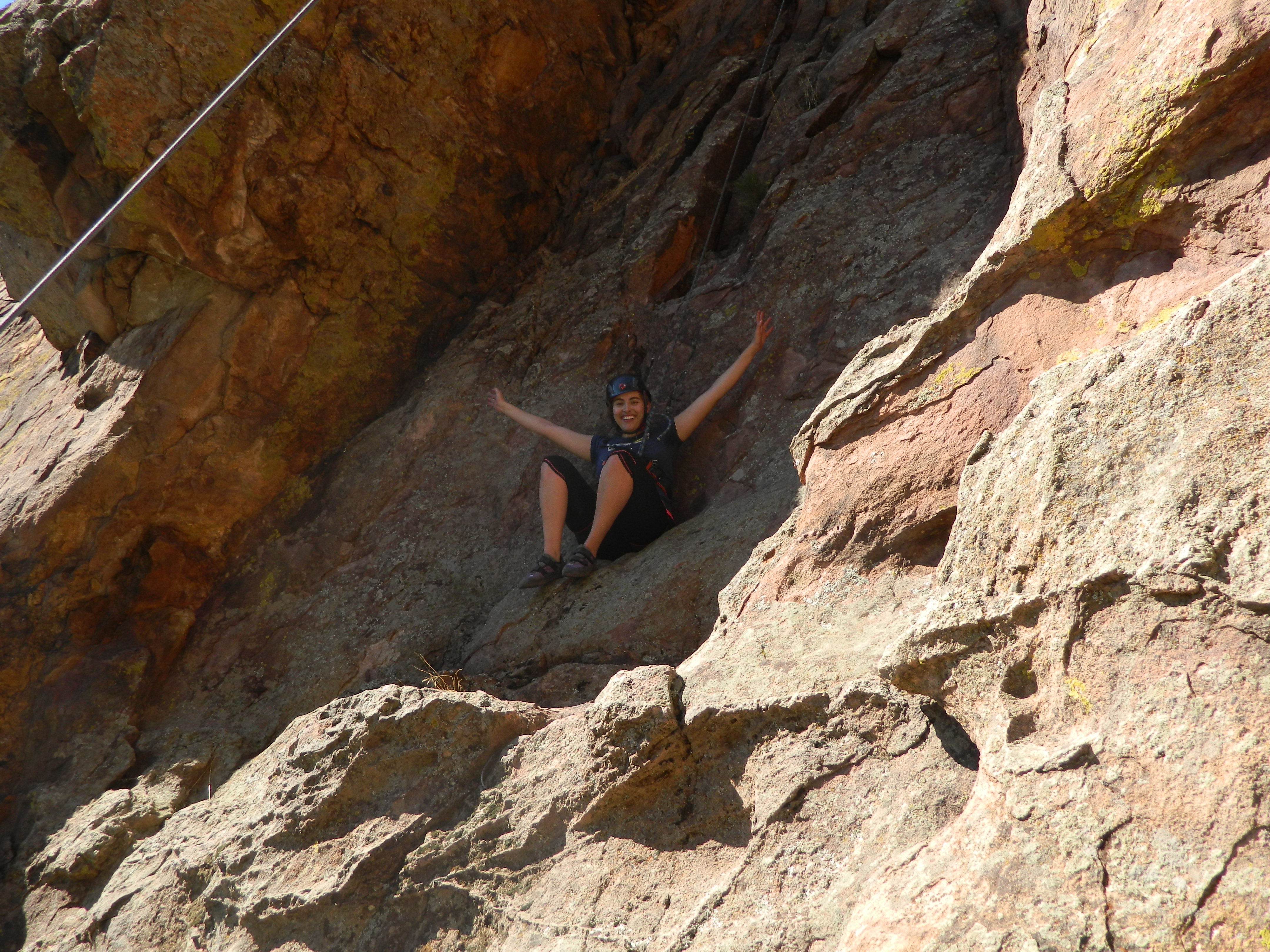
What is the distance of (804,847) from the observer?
2648mm

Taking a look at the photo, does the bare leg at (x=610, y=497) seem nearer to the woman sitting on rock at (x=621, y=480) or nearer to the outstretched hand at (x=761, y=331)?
the woman sitting on rock at (x=621, y=480)

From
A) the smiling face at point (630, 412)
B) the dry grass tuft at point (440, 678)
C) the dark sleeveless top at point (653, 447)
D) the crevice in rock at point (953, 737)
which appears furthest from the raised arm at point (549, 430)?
the crevice in rock at point (953, 737)

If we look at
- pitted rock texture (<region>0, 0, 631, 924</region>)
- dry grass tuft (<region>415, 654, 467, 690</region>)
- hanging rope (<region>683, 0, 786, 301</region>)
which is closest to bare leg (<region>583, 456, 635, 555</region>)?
dry grass tuft (<region>415, 654, 467, 690</region>)

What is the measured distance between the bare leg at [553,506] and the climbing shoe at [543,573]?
81mm

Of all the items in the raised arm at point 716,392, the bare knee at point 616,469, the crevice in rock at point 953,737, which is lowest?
the crevice in rock at point 953,737

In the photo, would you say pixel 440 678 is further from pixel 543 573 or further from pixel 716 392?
pixel 716 392

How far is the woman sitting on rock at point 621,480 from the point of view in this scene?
17.5 ft

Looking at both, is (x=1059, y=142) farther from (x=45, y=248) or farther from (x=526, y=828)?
(x=45, y=248)

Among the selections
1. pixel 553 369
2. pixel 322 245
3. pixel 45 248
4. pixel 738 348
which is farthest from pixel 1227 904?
pixel 45 248

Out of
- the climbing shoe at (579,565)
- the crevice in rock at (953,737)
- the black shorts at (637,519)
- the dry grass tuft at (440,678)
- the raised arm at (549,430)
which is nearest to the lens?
the crevice in rock at (953,737)

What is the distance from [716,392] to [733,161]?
250 centimetres

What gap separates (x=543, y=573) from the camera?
17.3 ft

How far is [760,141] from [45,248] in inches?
217

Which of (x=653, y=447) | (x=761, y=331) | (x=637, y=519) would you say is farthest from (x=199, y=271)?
(x=761, y=331)
